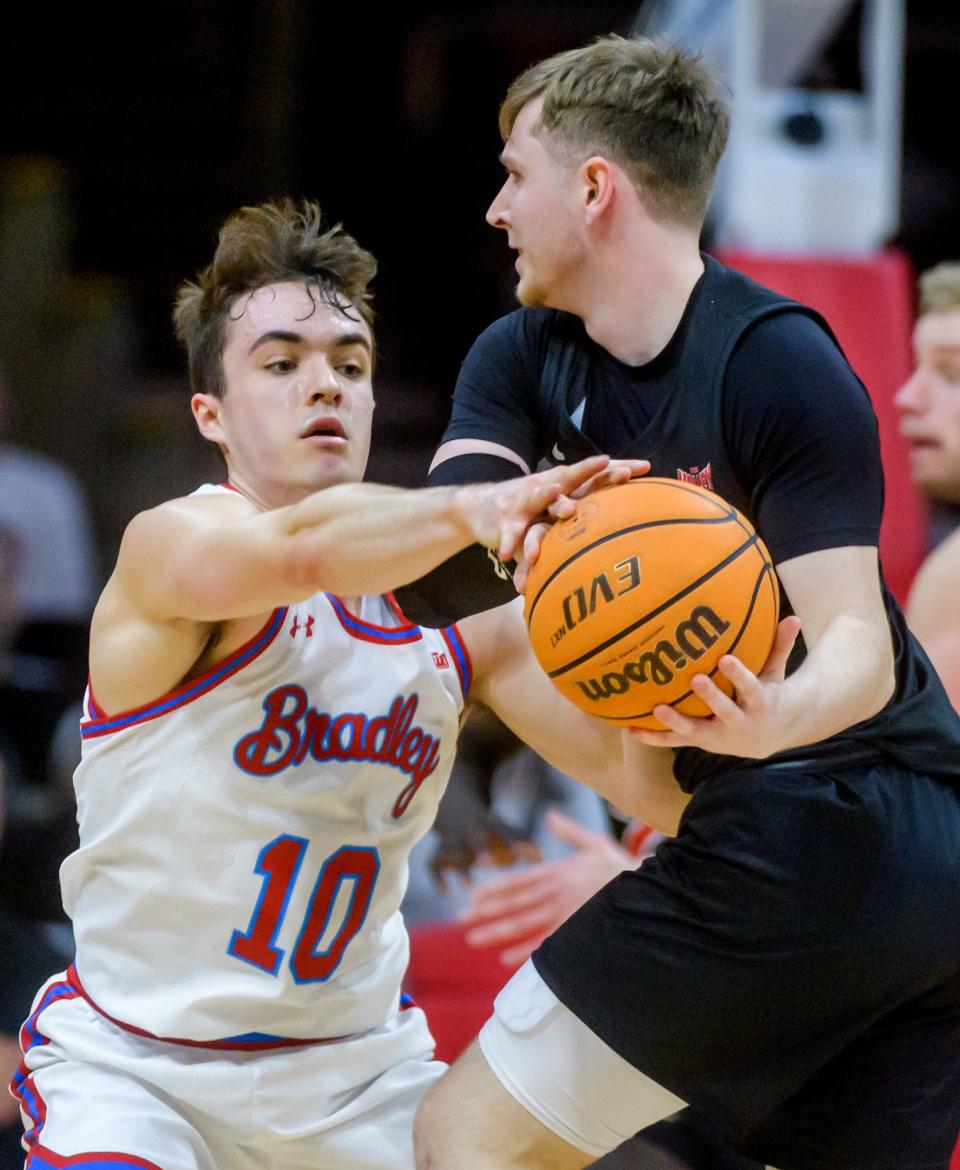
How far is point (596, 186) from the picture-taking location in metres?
2.62

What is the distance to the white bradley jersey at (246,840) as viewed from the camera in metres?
2.79

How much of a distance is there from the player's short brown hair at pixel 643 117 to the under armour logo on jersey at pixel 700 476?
0.43m

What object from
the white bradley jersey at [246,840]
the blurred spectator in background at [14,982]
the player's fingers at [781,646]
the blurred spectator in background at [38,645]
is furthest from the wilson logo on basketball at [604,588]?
the blurred spectator in background at [38,645]

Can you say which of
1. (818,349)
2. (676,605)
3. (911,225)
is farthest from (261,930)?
(911,225)

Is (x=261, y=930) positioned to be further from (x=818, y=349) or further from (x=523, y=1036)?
(x=818, y=349)

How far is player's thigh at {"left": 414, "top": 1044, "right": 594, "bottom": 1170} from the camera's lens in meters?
2.60

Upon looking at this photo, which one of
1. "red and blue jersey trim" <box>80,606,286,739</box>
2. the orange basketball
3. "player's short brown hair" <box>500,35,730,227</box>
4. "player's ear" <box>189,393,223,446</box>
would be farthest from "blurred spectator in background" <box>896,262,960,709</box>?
the orange basketball

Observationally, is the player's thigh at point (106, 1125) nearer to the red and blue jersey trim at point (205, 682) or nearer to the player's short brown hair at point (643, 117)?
the red and blue jersey trim at point (205, 682)

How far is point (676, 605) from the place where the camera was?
7.26ft

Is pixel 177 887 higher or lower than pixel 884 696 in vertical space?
lower

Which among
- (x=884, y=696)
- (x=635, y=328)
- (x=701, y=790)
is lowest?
(x=701, y=790)

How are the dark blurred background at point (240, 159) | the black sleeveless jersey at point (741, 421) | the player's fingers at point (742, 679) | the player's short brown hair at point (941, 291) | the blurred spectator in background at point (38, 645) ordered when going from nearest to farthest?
the player's fingers at point (742, 679), the black sleeveless jersey at point (741, 421), the player's short brown hair at point (941, 291), the blurred spectator in background at point (38, 645), the dark blurred background at point (240, 159)

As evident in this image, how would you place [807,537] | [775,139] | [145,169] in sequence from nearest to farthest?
1. [807,537]
2. [775,139]
3. [145,169]

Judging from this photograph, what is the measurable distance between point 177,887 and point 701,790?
2.92ft
